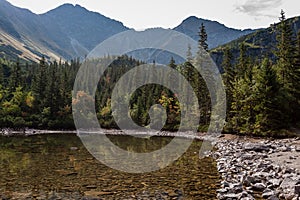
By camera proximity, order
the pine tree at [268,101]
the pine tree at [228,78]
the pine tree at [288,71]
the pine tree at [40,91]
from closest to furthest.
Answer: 1. the pine tree at [268,101]
2. the pine tree at [288,71]
3. the pine tree at [228,78]
4. the pine tree at [40,91]

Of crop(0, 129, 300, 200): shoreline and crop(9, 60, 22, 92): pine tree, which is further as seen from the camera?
crop(9, 60, 22, 92): pine tree

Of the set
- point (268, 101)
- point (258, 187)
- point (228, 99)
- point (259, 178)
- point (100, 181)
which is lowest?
point (100, 181)

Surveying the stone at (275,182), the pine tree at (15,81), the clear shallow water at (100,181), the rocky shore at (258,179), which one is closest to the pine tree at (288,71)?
the rocky shore at (258,179)

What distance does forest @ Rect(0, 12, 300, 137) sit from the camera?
139 feet

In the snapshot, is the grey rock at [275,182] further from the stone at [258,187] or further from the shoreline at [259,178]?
the stone at [258,187]

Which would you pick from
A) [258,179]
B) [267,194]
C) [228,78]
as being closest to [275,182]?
[258,179]

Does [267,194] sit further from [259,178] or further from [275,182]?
[259,178]

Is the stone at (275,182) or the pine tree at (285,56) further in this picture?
the pine tree at (285,56)

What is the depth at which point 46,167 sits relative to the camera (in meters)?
21.7

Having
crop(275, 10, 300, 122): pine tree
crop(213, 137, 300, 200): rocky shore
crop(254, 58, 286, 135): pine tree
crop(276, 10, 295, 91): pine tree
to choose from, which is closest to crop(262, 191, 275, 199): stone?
crop(213, 137, 300, 200): rocky shore

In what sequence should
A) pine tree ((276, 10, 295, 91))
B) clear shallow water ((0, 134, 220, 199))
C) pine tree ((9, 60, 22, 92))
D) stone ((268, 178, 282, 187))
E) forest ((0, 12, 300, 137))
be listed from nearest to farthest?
clear shallow water ((0, 134, 220, 199))
stone ((268, 178, 282, 187))
forest ((0, 12, 300, 137))
pine tree ((276, 10, 295, 91))
pine tree ((9, 60, 22, 92))

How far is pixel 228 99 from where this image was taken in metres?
55.8

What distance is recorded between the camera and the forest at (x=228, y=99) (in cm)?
4231

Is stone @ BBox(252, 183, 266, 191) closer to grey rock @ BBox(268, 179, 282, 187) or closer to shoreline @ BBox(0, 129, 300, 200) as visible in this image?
shoreline @ BBox(0, 129, 300, 200)
